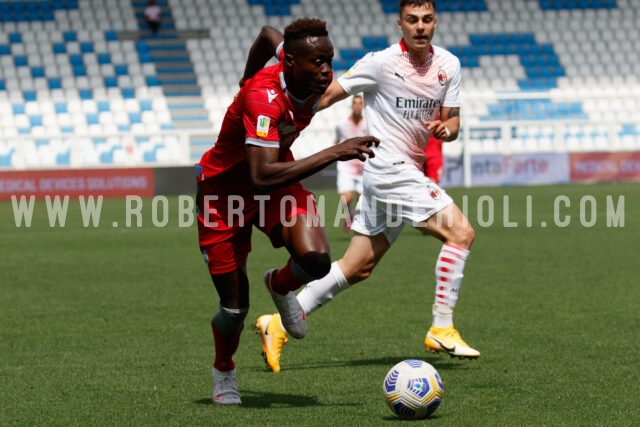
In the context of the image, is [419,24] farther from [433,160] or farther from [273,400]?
[433,160]

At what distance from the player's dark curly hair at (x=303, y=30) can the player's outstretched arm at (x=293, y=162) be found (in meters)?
0.53

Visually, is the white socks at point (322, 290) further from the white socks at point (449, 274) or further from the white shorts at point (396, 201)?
the white socks at point (449, 274)

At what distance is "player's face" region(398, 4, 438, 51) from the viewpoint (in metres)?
6.63

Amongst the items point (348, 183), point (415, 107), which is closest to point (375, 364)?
point (415, 107)

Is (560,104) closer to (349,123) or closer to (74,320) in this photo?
(349,123)

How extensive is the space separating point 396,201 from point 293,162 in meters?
1.92

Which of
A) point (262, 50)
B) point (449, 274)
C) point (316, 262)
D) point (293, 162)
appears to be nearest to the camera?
point (293, 162)

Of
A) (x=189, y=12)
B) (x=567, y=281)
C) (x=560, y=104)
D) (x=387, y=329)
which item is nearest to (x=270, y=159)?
(x=387, y=329)

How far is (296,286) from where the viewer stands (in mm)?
5598

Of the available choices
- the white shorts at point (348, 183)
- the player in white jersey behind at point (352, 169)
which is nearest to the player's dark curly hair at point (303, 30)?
the player in white jersey behind at point (352, 169)

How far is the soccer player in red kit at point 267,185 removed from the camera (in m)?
4.93

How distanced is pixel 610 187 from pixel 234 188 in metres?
21.8

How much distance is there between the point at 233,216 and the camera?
18.0 feet

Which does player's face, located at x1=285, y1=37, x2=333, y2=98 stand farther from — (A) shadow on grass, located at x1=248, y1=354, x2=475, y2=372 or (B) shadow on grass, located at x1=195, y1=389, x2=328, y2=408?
(A) shadow on grass, located at x1=248, y1=354, x2=475, y2=372
